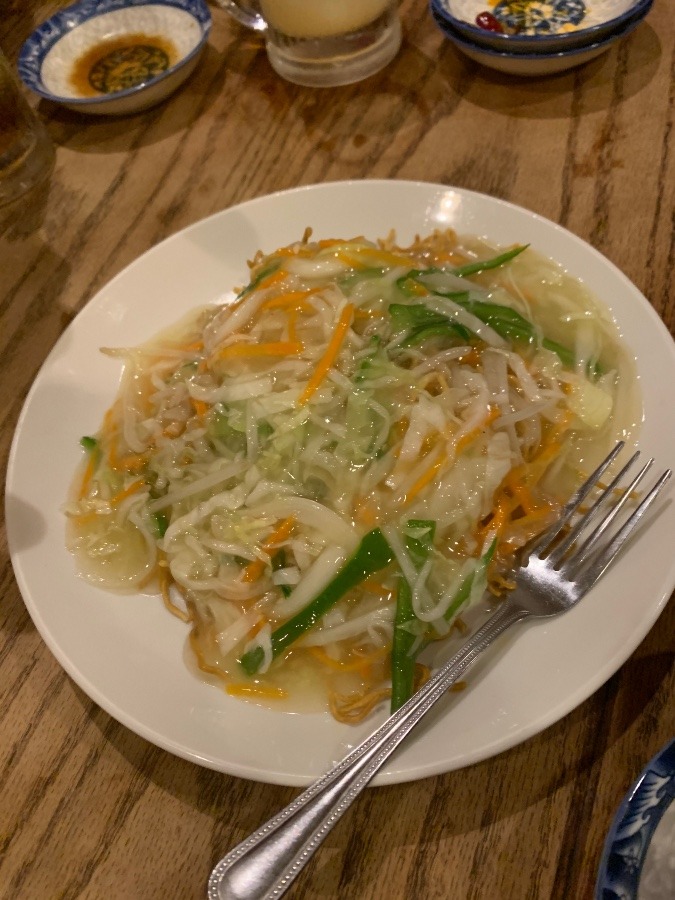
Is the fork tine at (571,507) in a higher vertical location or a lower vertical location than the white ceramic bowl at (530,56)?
lower

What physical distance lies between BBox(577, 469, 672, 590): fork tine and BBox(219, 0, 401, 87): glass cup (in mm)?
1861

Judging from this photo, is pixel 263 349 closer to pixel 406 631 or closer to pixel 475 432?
pixel 475 432

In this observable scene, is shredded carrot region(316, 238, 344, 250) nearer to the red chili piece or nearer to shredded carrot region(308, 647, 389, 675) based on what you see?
shredded carrot region(308, 647, 389, 675)

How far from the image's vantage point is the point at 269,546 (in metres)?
1.38

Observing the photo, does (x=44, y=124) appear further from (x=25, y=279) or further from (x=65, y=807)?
(x=65, y=807)

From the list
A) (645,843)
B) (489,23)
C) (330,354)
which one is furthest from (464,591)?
(489,23)

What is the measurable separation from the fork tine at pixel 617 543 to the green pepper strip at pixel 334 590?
1.20ft

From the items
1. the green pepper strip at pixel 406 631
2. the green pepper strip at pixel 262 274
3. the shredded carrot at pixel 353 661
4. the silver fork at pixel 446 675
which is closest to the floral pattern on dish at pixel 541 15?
the green pepper strip at pixel 262 274

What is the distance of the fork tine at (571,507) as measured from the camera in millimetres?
1344

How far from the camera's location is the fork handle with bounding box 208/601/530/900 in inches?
38.9

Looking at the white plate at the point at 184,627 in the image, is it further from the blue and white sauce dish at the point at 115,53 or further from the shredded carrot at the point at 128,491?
the blue and white sauce dish at the point at 115,53

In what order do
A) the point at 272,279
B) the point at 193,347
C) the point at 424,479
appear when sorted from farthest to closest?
the point at 193,347, the point at 272,279, the point at 424,479

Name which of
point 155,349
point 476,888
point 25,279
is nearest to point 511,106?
point 155,349

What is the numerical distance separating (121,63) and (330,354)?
182 cm
